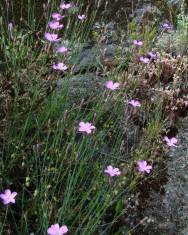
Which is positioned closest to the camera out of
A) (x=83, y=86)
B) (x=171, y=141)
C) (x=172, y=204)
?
(x=172, y=204)

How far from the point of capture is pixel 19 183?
2420 mm

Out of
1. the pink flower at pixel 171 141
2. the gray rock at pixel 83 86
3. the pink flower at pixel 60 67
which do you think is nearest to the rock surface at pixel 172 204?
the pink flower at pixel 171 141

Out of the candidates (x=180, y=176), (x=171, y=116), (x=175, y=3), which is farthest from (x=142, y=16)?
(x=180, y=176)

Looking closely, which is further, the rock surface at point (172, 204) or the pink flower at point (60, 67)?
the pink flower at point (60, 67)

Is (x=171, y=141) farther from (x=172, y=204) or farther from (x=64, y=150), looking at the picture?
(x=64, y=150)

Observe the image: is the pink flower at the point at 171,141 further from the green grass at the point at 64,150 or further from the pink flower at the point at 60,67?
the pink flower at the point at 60,67

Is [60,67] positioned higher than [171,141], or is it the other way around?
[60,67]

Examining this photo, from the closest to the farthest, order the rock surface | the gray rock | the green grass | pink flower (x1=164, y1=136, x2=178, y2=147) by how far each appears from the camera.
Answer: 1. the green grass
2. the rock surface
3. pink flower (x1=164, y1=136, x2=178, y2=147)
4. the gray rock

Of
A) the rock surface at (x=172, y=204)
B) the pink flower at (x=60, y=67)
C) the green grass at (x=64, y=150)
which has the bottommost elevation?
the rock surface at (x=172, y=204)

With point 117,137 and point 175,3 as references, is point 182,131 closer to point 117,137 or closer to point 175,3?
point 117,137

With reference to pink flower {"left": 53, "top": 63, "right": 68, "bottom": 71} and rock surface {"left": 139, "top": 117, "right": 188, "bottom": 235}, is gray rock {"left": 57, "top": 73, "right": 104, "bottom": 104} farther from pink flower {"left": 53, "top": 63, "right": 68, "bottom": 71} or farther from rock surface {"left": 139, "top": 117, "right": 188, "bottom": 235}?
rock surface {"left": 139, "top": 117, "right": 188, "bottom": 235}

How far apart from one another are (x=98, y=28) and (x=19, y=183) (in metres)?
2.00

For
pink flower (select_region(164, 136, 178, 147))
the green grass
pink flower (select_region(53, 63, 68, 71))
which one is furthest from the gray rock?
pink flower (select_region(164, 136, 178, 147))

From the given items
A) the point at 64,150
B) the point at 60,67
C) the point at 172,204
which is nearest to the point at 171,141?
the point at 172,204
